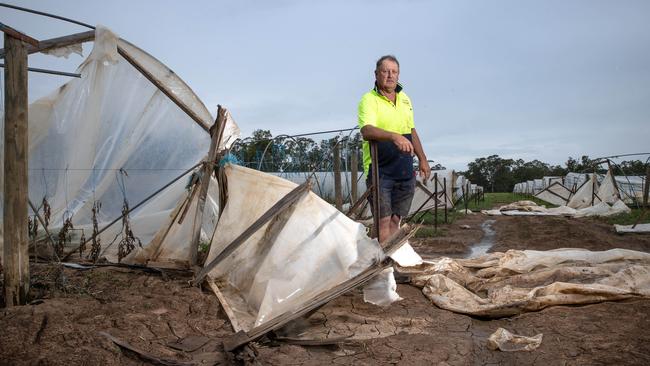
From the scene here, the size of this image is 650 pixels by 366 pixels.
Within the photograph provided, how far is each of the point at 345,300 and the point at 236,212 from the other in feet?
3.46

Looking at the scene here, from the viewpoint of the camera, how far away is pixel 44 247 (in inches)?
198

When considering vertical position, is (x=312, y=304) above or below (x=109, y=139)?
below

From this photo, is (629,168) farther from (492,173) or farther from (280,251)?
(492,173)

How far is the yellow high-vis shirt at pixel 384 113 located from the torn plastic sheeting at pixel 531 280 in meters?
1.23

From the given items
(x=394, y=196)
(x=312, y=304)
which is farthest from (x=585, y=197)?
(x=312, y=304)

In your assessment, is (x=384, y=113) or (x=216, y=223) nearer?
(x=384, y=113)

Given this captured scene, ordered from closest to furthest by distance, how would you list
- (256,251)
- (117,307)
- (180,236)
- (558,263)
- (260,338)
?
(260,338)
(117,307)
(256,251)
(558,263)
(180,236)

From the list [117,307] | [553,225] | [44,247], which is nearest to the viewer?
[117,307]

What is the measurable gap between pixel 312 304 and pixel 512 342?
43.5 inches

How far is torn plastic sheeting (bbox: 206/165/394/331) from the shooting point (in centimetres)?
282

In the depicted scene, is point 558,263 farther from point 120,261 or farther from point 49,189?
point 49,189

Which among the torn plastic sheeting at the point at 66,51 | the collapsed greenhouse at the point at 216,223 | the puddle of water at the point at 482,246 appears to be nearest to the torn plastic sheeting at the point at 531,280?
the collapsed greenhouse at the point at 216,223

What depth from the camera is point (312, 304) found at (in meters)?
2.61

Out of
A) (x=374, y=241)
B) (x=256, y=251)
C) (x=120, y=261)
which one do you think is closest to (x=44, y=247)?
(x=120, y=261)
